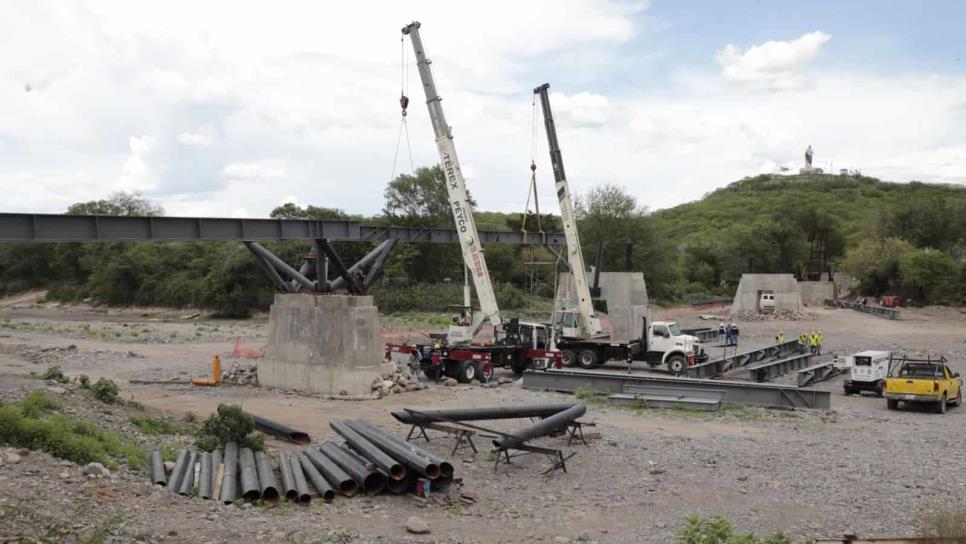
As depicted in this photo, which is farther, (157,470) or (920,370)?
(920,370)

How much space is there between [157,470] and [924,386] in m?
19.9

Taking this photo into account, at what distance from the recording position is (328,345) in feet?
84.8

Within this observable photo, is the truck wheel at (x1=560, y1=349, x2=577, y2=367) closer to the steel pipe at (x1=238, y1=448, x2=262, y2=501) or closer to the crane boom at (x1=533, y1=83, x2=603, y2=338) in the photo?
the crane boom at (x1=533, y1=83, x2=603, y2=338)

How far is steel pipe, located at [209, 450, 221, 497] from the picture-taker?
41.7 feet

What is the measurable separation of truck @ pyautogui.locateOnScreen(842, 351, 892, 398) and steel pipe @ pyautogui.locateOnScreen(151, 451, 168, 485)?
21.2m

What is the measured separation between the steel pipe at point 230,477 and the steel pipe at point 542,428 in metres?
4.79

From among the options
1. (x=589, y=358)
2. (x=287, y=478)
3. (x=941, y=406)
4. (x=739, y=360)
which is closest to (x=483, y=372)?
(x=589, y=358)

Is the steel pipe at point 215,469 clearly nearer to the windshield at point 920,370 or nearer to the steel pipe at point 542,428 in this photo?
the steel pipe at point 542,428

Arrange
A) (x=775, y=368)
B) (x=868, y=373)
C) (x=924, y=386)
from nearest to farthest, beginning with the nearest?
1. (x=924, y=386)
2. (x=868, y=373)
3. (x=775, y=368)

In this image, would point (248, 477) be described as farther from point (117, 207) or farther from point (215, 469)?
Result: point (117, 207)

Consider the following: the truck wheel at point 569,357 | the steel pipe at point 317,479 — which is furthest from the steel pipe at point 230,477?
the truck wheel at point 569,357

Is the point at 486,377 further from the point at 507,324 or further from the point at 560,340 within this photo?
the point at 560,340

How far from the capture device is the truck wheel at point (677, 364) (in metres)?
30.9

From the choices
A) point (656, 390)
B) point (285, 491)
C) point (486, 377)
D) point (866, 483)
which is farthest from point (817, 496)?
point (486, 377)
